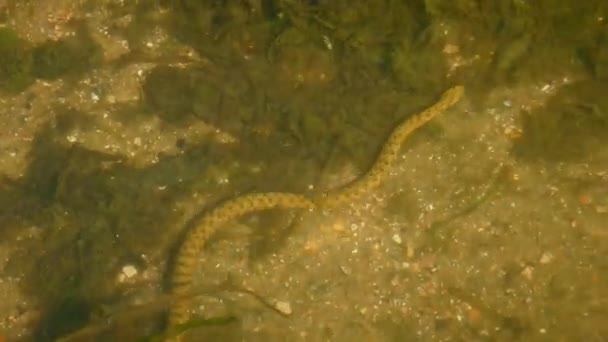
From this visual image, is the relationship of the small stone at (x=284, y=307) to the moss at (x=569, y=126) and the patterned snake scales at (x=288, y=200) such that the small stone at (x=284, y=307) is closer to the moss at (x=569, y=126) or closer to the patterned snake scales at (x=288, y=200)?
the patterned snake scales at (x=288, y=200)

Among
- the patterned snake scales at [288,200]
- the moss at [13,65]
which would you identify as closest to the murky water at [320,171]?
the moss at [13,65]

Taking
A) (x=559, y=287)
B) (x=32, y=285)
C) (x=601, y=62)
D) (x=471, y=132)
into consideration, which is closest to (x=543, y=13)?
(x=601, y=62)

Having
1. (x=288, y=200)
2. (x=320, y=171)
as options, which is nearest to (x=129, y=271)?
Answer: (x=288, y=200)

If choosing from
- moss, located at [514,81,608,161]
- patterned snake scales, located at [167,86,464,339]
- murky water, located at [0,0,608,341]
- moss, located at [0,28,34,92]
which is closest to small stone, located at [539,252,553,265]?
murky water, located at [0,0,608,341]

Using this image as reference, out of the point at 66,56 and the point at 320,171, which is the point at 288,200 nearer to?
the point at 320,171

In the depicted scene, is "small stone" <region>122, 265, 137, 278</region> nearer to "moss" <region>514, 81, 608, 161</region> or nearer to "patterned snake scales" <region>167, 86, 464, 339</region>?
"patterned snake scales" <region>167, 86, 464, 339</region>
